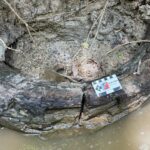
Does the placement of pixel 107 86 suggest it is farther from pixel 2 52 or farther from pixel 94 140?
pixel 2 52

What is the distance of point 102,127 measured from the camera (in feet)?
8.39

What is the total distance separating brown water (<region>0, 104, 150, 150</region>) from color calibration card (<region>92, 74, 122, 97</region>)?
0.19 meters

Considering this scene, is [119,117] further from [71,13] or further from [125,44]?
[71,13]

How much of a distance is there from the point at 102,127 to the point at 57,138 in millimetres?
240

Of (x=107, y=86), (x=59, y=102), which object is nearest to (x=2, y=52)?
(x=59, y=102)

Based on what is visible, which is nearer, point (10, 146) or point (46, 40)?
point (10, 146)

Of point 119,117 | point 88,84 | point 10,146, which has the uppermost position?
point 88,84

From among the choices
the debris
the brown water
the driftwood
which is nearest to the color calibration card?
the driftwood

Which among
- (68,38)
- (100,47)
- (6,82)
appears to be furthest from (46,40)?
(6,82)

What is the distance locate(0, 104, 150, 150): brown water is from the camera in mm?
2514

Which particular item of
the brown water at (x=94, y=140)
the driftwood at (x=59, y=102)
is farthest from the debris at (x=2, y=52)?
the brown water at (x=94, y=140)

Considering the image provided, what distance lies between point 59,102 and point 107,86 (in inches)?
10.5

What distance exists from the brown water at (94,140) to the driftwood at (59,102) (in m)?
0.05

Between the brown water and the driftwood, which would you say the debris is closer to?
the driftwood
